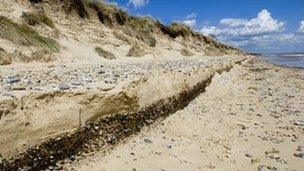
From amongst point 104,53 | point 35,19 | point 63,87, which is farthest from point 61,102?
point 104,53

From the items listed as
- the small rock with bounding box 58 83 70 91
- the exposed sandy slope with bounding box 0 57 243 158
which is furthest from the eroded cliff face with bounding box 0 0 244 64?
the small rock with bounding box 58 83 70 91

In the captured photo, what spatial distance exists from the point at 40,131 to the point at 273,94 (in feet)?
49.2

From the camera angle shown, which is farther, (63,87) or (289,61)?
(289,61)

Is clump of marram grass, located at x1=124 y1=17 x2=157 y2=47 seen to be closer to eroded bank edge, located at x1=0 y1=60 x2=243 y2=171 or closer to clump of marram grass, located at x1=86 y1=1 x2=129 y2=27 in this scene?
clump of marram grass, located at x1=86 y1=1 x2=129 y2=27

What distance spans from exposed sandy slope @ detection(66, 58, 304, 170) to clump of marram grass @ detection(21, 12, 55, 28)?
1219cm

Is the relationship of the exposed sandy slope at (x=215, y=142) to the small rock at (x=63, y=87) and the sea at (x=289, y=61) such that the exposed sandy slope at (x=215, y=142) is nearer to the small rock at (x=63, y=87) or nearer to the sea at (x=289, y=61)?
the small rock at (x=63, y=87)

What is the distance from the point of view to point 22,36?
65.4ft

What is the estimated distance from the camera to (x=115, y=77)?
10547 millimetres

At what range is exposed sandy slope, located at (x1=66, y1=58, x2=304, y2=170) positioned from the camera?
9156 millimetres

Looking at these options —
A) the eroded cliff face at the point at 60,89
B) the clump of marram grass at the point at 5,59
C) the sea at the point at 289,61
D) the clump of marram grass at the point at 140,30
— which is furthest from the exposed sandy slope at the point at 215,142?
the sea at the point at 289,61

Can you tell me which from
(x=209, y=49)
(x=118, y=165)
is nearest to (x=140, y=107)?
(x=118, y=165)

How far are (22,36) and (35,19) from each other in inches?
200

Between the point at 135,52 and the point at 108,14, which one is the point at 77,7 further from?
the point at 135,52

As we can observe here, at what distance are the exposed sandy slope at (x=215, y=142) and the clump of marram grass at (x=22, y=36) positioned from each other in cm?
847
